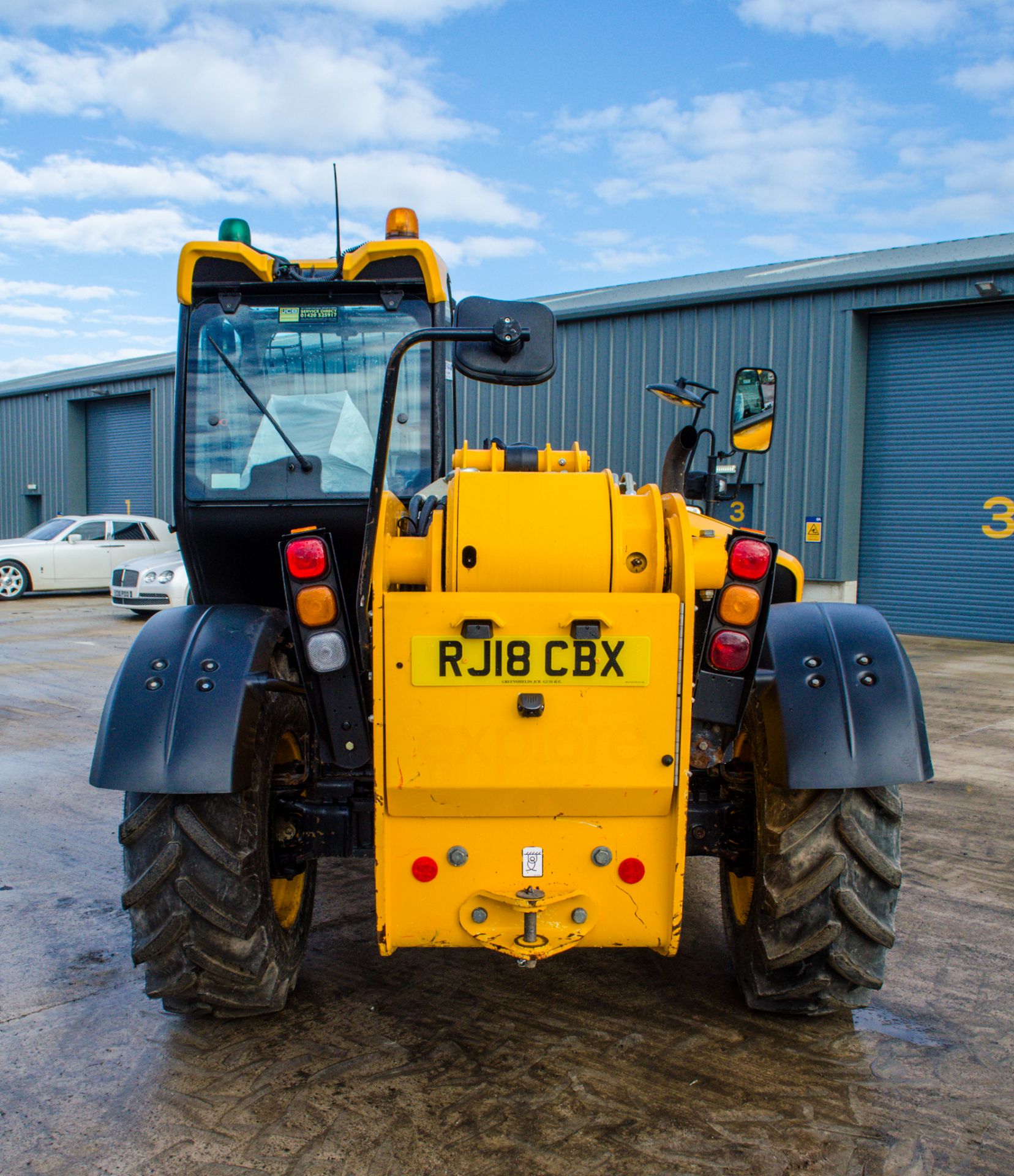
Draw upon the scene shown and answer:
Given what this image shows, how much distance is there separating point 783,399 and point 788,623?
41.7 feet

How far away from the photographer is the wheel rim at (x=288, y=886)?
336 cm

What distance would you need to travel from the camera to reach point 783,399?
49.1 ft

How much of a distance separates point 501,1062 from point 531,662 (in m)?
1.22

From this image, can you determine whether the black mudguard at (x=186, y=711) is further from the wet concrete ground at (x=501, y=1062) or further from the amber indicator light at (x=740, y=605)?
the amber indicator light at (x=740, y=605)

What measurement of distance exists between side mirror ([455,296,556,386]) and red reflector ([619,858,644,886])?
126cm

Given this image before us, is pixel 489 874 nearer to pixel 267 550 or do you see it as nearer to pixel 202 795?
pixel 202 795

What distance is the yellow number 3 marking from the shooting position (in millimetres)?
13711

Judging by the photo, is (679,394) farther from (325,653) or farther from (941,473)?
(941,473)

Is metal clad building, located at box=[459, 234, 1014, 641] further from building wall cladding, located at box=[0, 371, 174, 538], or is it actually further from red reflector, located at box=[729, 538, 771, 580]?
building wall cladding, located at box=[0, 371, 174, 538]

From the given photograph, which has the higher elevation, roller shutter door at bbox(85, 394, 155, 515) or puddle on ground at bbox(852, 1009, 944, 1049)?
roller shutter door at bbox(85, 394, 155, 515)

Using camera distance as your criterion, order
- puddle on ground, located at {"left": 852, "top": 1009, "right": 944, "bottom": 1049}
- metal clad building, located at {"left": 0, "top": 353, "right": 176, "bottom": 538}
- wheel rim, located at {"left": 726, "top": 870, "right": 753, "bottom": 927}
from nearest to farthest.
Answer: puddle on ground, located at {"left": 852, "top": 1009, "right": 944, "bottom": 1049}
wheel rim, located at {"left": 726, "top": 870, "right": 753, "bottom": 927}
metal clad building, located at {"left": 0, "top": 353, "right": 176, "bottom": 538}

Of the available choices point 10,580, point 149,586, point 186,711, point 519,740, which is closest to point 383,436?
point 519,740

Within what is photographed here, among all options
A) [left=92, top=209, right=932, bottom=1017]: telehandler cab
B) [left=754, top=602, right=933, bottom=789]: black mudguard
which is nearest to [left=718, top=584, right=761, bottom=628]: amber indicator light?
[left=92, top=209, right=932, bottom=1017]: telehandler cab

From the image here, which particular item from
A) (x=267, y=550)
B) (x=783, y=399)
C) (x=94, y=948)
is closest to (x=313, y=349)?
(x=267, y=550)
